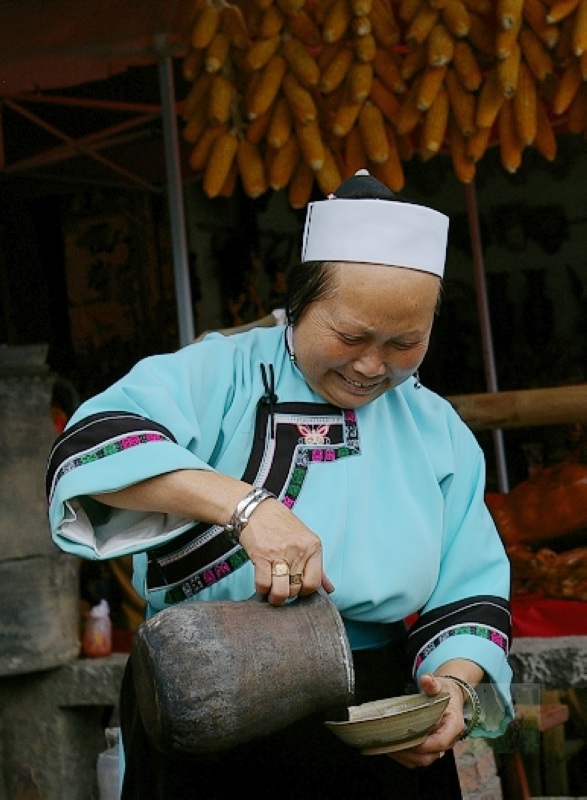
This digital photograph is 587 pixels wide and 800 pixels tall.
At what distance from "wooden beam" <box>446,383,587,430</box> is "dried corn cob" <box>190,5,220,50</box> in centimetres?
140

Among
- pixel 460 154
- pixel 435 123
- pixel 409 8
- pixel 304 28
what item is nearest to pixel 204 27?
pixel 304 28

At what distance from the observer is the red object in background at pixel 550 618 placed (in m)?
3.76

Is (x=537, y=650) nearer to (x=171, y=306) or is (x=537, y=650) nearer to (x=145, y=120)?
(x=145, y=120)

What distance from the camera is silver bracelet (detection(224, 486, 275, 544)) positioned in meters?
1.73

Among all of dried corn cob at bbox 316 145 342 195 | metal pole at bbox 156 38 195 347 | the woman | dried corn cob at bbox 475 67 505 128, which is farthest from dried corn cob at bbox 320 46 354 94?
the woman

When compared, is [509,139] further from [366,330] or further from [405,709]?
[405,709]

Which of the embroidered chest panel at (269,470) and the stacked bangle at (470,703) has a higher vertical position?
the embroidered chest panel at (269,470)

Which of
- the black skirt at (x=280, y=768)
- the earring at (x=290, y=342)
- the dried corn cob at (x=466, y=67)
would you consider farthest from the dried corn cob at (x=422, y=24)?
the black skirt at (x=280, y=768)

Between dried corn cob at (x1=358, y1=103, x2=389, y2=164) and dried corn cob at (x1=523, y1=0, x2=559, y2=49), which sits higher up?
dried corn cob at (x1=523, y1=0, x2=559, y2=49)

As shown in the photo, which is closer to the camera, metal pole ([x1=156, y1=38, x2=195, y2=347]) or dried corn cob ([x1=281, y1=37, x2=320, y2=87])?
dried corn cob ([x1=281, y1=37, x2=320, y2=87])

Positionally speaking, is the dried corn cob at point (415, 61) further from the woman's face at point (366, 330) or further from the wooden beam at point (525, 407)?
the woman's face at point (366, 330)

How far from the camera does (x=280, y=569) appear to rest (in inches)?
66.4

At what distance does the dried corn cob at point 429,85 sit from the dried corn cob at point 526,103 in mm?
242

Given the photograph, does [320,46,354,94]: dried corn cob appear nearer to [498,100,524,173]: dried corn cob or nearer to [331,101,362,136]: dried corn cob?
[331,101,362,136]: dried corn cob
